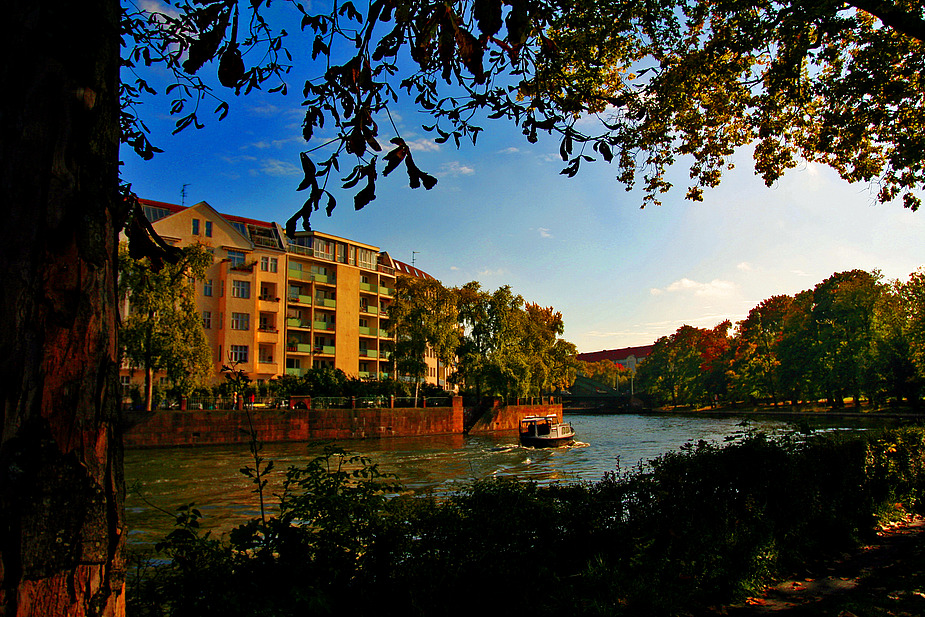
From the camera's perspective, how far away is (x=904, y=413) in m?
47.1

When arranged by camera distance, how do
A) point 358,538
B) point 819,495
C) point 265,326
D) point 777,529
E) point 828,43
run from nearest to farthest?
point 358,538 < point 777,529 < point 819,495 < point 828,43 < point 265,326

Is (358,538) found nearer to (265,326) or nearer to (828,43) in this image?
(828,43)

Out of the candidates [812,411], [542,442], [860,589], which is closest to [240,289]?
[542,442]

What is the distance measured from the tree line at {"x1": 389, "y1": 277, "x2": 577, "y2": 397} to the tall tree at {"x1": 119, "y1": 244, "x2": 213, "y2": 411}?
17971mm

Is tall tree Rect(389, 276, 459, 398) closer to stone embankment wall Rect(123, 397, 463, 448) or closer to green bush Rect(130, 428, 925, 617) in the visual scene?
stone embankment wall Rect(123, 397, 463, 448)

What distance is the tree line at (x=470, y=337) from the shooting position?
5103cm

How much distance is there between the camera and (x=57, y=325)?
218 centimetres

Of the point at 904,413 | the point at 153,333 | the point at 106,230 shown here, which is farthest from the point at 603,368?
the point at 106,230

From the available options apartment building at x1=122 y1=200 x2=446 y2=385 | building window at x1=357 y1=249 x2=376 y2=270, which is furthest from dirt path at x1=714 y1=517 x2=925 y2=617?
building window at x1=357 y1=249 x2=376 y2=270

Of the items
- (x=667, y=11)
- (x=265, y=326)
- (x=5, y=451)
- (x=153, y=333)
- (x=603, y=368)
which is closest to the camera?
(x=5, y=451)

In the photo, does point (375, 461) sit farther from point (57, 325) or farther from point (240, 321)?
point (57, 325)

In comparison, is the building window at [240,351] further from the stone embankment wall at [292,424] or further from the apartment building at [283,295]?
the stone embankment wall at [292,424]

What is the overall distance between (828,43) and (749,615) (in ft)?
33.4

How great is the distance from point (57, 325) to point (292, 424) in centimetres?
3944
